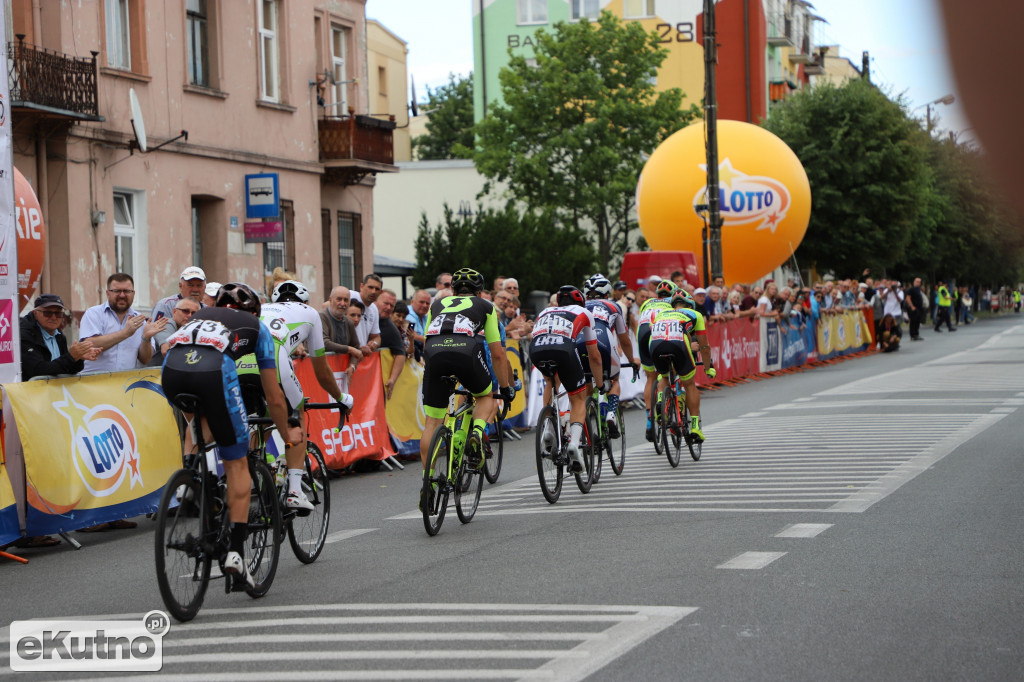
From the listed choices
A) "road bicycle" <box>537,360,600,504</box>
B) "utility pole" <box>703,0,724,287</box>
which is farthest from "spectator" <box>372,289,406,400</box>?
"utility pole" <box>703,0,724,287</box>

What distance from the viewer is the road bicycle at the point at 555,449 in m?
10.8

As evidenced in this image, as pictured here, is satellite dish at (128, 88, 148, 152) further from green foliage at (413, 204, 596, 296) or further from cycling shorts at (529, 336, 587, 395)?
green foliage at (413, 204, 596, 296)

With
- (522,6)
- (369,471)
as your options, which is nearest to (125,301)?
(369,471)

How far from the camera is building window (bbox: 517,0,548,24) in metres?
65.4

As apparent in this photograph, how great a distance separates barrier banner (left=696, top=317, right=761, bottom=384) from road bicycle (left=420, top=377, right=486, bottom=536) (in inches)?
569

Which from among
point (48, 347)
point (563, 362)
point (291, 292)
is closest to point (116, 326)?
point (48, 347)

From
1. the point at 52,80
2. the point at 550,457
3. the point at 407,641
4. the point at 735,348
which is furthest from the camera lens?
the point at 735,348

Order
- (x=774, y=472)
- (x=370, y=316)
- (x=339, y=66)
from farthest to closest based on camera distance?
(x=339, y=66), (x=370, y=316), (x=774, y=472)

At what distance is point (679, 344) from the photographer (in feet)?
44.7

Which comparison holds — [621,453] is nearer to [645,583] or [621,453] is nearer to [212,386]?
[645,583]

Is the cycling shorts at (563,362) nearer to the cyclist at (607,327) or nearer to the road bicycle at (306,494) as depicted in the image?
the cyclist at (607,327)

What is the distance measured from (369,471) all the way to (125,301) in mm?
4001

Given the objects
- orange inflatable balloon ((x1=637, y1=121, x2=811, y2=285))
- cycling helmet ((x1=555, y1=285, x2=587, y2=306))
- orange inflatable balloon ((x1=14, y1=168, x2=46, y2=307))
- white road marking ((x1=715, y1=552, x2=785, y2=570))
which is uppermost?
orange inflatable balloon ((x1=637, y1=121, x2=811, y2=285))

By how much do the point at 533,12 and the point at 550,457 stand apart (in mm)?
57058
